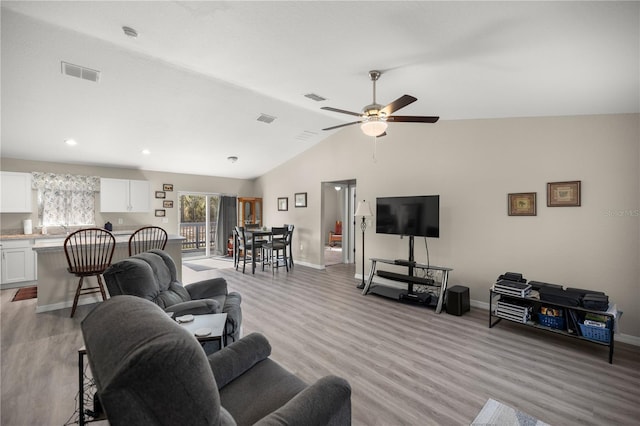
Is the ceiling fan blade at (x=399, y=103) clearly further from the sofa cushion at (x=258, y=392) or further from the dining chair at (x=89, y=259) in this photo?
the dining chair at (x=89, y=259)

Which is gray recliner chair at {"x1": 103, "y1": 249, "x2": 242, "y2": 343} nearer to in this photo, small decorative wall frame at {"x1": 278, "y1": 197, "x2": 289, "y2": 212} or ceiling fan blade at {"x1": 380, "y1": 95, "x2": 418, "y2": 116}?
ceiling fan blade at {"x1": 380, "y1": 95, "x2": 418, "y2": 116}

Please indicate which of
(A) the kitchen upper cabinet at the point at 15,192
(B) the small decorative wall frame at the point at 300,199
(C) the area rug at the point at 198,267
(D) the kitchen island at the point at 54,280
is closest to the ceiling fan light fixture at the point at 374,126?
(D) the kitchen island at the point at 54,280

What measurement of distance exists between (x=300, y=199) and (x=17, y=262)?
547 centimetres

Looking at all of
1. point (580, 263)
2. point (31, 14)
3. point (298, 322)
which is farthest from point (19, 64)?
point (580, 263)

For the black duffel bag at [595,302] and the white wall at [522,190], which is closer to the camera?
the black duffel bag at [595,302]

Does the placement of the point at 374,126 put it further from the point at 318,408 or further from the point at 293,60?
the point at 318,408

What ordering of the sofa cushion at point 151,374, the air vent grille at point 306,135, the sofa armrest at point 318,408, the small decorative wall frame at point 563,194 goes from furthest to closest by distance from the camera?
the air vent grille at point 306,135
the small decorative wall frame at point 563,194
the sofa armrest at point 318,408
the sofa cushion at point 151,374

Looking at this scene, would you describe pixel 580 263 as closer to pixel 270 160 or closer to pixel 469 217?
pixel 469 217

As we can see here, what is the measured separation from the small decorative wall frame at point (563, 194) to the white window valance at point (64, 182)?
8100 mm

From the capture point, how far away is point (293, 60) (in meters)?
2.88

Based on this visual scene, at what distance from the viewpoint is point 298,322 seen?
359cm

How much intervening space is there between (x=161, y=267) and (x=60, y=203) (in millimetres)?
4941

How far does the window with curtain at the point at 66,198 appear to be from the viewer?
5.63m

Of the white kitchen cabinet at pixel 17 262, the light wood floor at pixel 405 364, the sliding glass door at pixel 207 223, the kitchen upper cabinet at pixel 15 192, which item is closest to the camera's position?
the light wood floor at pixel 405 364
